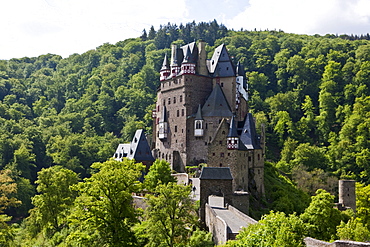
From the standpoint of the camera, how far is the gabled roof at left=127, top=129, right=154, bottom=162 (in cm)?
6825

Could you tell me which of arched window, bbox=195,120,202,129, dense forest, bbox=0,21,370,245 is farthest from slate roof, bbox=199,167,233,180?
arched window, bbox=195,120,202,129

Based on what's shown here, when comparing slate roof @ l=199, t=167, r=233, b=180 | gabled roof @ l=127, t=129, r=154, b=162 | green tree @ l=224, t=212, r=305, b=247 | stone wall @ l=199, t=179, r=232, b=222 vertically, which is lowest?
green tree @ l=224, t=212, r=305, b=247

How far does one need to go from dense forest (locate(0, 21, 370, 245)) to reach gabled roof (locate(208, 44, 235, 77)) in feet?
53.0

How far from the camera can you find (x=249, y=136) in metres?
59.7

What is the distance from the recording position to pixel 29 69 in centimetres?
17962

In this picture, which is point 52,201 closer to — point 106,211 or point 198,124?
point 106,211

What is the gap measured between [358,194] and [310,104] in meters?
53.6

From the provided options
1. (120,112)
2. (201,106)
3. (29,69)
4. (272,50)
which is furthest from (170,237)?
(29,69)

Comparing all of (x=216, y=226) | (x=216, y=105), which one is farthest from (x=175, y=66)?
(x=216, y=226)

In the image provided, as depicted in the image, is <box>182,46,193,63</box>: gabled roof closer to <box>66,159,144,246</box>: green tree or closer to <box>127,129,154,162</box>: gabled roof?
<box>127,129,154,162</box>: gabled roof

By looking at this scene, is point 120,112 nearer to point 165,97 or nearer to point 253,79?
point 253,79

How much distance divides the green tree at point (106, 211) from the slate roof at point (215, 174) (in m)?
6.38

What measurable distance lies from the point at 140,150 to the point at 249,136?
16.7m

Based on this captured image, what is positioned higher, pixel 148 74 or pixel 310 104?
pixel 148 74
